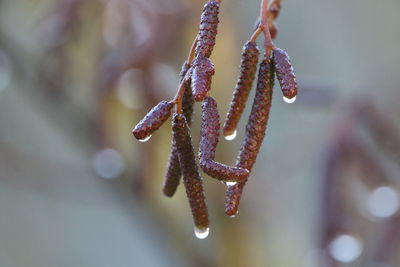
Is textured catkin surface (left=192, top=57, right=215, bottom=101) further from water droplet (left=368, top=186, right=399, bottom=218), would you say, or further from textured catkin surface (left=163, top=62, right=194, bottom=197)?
water droplet (left=368, top=186, right=399, bottom=218)

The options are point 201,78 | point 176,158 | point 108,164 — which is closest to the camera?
point 201,78

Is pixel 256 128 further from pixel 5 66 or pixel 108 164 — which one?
pixel 5 66

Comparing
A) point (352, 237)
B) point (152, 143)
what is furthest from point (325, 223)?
point (152, 143)

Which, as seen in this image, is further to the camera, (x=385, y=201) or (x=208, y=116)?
(x=385, y=201)

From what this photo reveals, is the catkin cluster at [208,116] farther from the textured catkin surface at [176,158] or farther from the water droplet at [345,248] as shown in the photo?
the water droplet at [345,248]

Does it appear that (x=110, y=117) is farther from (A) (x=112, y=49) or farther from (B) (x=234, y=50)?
(B) (x=234, y=50)

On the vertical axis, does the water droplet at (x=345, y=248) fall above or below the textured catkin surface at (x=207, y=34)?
above

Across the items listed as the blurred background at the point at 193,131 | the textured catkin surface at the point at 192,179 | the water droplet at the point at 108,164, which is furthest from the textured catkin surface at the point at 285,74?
the water droplet at the point at 108,164

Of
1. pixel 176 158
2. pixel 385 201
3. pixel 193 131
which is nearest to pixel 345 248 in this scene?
pixel 385 201
